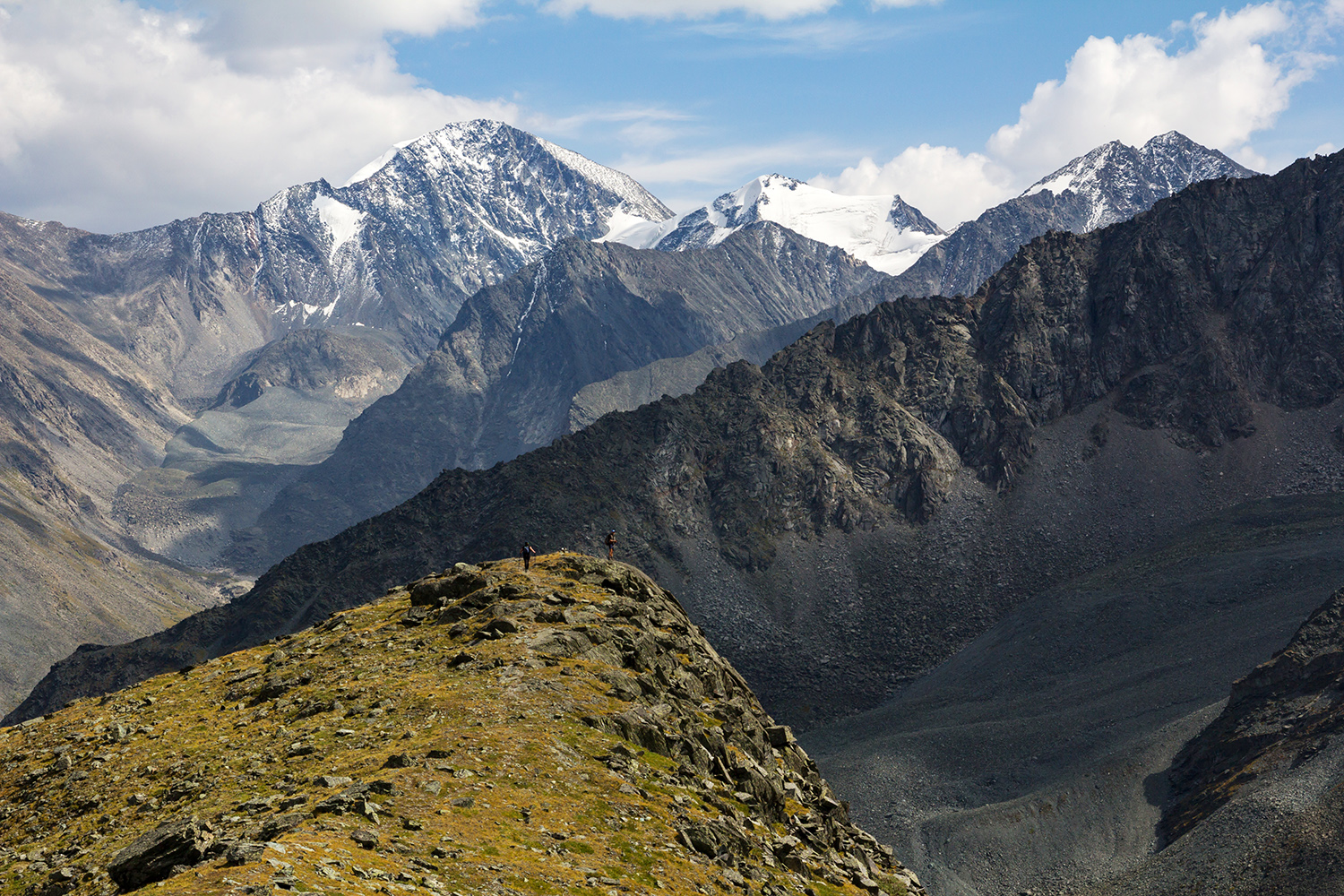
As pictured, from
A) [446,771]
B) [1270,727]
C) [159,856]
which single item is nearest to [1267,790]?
[1270,727]

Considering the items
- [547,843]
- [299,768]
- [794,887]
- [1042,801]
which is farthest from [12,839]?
[1042,801]

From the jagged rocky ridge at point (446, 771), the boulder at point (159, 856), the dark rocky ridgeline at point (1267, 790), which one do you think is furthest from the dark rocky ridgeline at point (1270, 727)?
the boulder at point (159, 856)

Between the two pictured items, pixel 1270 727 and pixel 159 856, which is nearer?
pixel 159 856

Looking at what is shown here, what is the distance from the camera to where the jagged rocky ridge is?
30125mm

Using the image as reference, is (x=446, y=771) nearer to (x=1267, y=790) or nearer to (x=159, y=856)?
(x=159, y=856)

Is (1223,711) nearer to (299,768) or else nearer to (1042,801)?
(1042,801)

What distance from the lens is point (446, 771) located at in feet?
121

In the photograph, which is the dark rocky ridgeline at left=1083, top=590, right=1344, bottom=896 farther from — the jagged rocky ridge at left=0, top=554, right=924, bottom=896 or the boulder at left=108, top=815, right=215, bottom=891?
the boulder at left=108, top=815, right=215, bottom=891

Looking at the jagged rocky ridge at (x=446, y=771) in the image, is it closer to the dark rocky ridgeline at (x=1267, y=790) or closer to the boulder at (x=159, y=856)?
the boulder at (x=159, y=856)

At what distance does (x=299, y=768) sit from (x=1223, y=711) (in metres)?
134

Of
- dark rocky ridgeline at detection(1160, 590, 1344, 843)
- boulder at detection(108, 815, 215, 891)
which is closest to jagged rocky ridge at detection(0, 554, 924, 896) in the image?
boulder at detection(108, 815, 215, 891)

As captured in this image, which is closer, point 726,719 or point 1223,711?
point 726,719

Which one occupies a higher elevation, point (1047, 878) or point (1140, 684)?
point (1140, 684)

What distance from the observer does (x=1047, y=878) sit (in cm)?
11975
